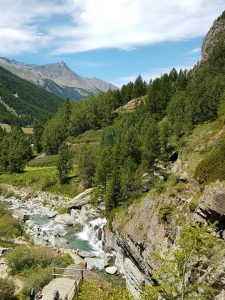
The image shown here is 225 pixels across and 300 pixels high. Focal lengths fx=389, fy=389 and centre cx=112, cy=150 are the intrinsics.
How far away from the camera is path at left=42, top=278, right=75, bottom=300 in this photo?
3381 cm

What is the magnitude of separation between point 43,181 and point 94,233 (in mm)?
41661

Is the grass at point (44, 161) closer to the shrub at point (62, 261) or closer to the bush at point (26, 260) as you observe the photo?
the shrub at point (62, 261)

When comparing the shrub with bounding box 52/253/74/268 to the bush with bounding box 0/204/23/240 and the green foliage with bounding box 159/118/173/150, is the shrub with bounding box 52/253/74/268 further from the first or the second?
the green foliage with bounding box 159/118/173/150

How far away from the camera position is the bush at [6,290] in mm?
34578

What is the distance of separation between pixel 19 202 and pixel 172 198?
60.2 metres

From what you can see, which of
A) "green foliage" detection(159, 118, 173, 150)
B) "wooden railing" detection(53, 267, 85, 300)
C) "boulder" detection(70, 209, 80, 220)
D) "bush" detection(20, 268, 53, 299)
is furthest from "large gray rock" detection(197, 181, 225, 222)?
"boulder" detection(70, 209, 80, 220)

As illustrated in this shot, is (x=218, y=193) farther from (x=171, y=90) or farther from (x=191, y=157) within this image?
(x=171, y=90)

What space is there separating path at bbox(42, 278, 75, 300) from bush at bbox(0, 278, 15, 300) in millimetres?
3113

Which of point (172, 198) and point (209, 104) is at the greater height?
point (209, 104)

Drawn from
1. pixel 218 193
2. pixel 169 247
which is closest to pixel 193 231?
pixel 218 193

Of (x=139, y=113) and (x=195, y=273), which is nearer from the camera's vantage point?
(x=195, y=273)

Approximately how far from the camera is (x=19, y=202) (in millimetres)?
91438

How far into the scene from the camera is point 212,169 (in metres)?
34.9

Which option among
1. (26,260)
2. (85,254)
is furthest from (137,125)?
(26,260)
